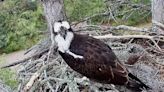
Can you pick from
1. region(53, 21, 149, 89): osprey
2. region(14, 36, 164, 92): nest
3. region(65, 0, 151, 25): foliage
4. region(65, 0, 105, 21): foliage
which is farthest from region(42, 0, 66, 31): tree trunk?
region(65, 0, 105, 21): foliage

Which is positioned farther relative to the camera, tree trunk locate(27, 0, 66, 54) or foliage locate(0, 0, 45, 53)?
foliage locate(0, 0, 45, 53)

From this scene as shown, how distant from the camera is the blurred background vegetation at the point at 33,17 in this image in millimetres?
5430

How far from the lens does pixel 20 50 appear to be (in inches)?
334

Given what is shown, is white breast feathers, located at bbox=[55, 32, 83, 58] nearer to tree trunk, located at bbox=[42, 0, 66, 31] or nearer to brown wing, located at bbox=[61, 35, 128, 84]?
brown wing, located at bbox=[61, 35, 128, 84]

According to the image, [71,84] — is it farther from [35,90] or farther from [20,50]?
[20,50]

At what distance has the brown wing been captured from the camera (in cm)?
340

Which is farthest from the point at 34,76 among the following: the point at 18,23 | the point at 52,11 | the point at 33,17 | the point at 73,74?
the point at 33,17

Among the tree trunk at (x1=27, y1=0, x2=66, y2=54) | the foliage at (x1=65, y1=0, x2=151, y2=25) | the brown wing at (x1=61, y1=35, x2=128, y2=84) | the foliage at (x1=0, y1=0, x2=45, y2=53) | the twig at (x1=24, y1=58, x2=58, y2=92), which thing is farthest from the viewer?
the foliage at (x1=0, y1=0, x2=45, y2=53)

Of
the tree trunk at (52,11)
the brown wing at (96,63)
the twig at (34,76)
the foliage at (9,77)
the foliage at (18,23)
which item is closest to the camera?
the brown wing at (96,63)

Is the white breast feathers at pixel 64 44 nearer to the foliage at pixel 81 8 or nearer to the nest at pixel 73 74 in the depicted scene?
the nest at pixel 73 74

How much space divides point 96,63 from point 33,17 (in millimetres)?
4358

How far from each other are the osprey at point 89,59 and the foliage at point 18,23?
8.52 ft

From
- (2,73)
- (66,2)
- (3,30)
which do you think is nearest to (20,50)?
(3,30)

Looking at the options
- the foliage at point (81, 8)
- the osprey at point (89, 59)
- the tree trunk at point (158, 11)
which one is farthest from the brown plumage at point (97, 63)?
the foliage at point (81, 8)
